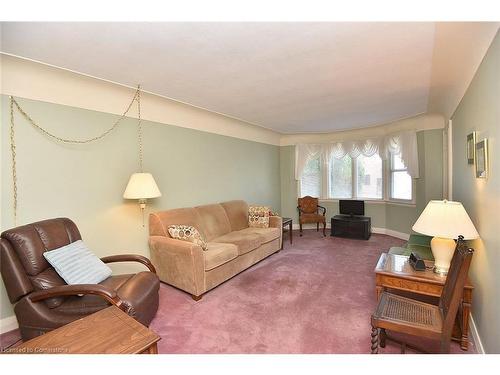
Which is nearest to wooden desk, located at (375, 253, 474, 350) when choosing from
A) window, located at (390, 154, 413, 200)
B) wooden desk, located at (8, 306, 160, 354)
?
wooden desk, located at (8, 306, 160, 354)

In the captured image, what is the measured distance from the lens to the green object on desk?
2782 millimetres

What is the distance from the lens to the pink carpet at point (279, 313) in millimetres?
1928

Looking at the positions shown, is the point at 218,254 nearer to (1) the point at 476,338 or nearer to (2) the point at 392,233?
(1) the point at 476,338

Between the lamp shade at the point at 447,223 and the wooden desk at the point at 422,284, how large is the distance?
0.36 m

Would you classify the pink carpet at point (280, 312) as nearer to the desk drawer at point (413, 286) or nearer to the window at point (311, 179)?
the desk drawer at point (413, 286)

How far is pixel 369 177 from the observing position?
18.9ft

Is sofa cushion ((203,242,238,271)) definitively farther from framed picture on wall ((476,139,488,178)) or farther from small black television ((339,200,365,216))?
small black television ((339,200,365,216))

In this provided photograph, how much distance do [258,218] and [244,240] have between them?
3.25 ft

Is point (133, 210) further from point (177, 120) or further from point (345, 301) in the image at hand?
point (345, 301)

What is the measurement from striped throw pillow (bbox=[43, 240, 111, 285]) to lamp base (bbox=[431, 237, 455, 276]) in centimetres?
287

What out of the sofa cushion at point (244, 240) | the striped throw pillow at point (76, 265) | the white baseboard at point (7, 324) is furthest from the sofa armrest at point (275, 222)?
the white baseboard at point (7, 324)

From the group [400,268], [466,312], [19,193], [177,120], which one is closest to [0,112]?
[19,193]

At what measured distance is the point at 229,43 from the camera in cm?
188

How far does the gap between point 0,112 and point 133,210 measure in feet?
5.03
